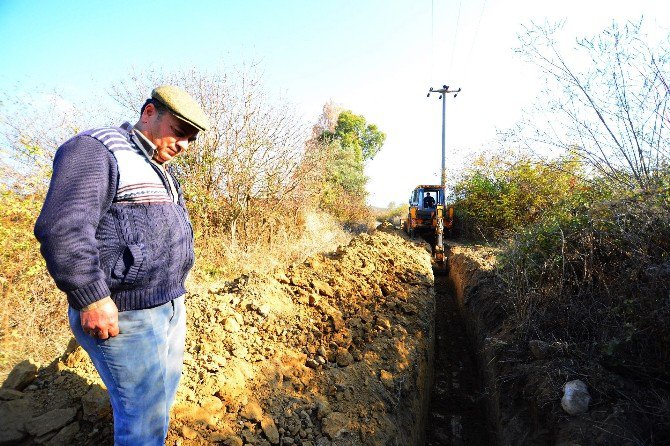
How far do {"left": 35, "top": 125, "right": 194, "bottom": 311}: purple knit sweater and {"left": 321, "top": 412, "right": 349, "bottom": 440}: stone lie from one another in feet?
5.02

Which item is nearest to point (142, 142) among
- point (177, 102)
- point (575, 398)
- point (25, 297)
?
point (177, 102)

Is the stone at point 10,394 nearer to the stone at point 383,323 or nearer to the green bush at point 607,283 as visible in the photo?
the stone at point 383,323

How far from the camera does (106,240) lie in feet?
4.88

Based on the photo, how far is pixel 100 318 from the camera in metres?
1.39

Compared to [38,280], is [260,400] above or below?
below

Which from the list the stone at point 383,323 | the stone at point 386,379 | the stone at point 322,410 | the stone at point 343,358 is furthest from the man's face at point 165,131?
the stone at point 383,323

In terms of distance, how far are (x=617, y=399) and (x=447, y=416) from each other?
2242 mm

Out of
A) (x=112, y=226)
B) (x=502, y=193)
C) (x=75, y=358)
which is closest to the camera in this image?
(x=112, y=226)

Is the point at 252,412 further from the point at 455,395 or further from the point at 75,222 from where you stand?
the point at 455,395

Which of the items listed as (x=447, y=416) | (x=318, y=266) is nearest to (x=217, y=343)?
(x=318, y=266)

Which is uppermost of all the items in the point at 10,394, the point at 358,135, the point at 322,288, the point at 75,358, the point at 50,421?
the point at 358,135

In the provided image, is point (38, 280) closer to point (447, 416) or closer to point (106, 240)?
point (106, 240)

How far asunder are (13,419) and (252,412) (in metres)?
1.44

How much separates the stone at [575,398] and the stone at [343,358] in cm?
179
